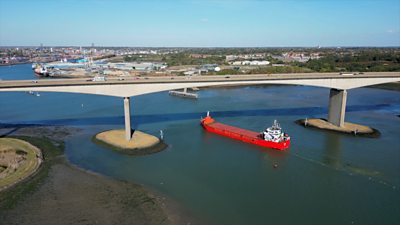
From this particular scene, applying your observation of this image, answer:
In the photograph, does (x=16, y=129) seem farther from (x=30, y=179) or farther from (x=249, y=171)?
(x=249, y=171)

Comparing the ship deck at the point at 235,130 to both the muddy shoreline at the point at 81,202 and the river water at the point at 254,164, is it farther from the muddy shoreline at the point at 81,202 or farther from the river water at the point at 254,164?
the muddy shoreline at the point at 81,202

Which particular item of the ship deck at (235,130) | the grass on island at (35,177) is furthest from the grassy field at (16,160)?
the ship deck at (235,130)

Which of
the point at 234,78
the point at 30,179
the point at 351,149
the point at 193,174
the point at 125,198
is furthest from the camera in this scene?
the point at 234,78

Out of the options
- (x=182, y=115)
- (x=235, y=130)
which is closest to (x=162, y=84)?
(x=235, y=130)

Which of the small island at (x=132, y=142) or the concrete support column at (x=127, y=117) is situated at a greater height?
the concrete support column at (x=127, y=117)

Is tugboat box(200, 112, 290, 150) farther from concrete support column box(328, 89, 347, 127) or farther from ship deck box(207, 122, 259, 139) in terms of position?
concrete support column box(328, 89, 347, 127)

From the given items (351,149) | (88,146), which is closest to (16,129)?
(88,146)

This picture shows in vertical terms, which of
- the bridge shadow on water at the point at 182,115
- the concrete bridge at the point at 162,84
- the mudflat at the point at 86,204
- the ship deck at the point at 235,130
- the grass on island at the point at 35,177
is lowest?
the mudflat at the point at 86,204
